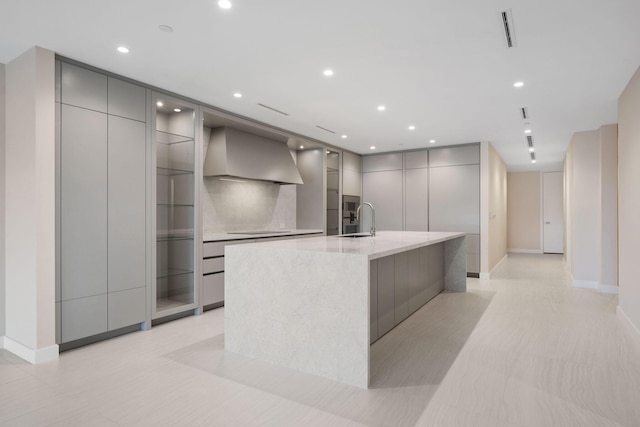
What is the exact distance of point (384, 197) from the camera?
25.4ft

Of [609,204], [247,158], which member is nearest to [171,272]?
[247,158]

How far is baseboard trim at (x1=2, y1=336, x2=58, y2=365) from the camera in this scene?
9.57ft

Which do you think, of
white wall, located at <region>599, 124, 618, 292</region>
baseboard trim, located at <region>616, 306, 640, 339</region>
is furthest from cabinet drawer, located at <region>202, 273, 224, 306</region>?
white wall, located at <region>599, 124, 618, 292</region>

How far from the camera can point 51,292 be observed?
3.01 metres

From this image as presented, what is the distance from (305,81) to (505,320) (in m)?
3.30

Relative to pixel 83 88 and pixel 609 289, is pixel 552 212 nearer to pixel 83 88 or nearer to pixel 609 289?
pixel 609 289

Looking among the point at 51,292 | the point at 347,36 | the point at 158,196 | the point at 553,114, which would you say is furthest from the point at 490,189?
the point at 51,292

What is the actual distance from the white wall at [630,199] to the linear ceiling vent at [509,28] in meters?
1.53

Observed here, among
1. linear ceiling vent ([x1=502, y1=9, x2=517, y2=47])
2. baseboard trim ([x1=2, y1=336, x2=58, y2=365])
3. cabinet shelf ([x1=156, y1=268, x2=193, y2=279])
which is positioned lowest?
baseboard trim ([x1=2, y1=336, x2=58, y2=365])

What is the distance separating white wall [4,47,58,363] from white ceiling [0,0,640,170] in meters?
0.29

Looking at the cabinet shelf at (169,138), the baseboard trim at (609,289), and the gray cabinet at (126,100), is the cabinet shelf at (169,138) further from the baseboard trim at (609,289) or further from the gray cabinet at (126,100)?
the baseboard trim at (609,289)

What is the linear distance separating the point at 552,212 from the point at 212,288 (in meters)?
10.6

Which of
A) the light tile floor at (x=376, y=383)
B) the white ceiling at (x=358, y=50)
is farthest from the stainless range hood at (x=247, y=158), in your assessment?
the light tile floor at (x=376, y=383)

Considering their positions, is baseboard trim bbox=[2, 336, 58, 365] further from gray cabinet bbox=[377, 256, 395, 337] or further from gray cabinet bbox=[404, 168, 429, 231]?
gray cabinet bbox=[404, 168, 429, 231]
